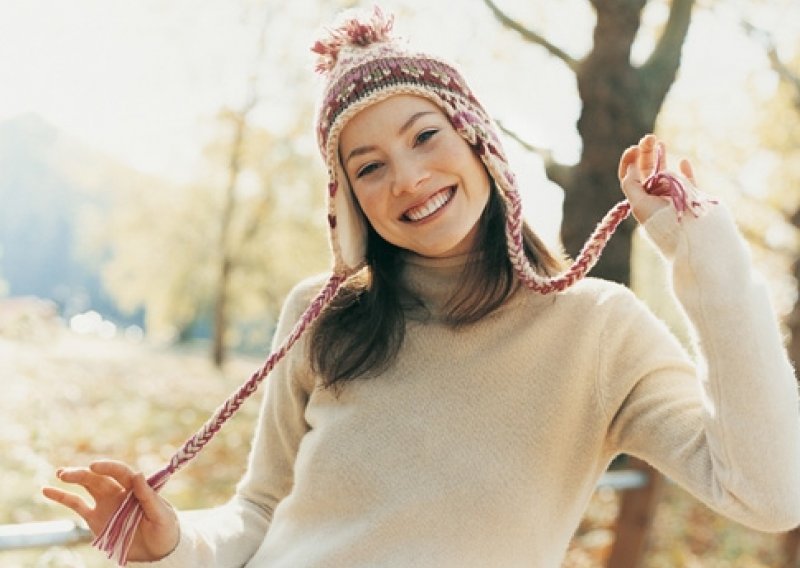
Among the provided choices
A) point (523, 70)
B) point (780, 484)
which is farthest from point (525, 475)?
point (523, 70)

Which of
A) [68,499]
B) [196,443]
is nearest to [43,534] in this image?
[68,499]

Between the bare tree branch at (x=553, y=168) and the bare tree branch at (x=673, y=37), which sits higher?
the bare tree branch at (x=673, y=37)

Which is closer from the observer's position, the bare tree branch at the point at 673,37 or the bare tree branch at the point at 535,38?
the bare tree branch at the point at 673,37

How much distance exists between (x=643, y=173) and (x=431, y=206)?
1.37ft

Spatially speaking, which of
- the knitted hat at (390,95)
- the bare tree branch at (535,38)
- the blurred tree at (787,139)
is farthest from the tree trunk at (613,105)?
the knitted hat at (390,95)

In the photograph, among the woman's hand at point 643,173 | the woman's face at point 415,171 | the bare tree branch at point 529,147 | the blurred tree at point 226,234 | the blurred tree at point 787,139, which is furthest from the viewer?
the blurred tree at point 226,234

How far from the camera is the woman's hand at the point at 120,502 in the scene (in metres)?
1.70

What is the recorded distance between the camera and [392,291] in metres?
2.05

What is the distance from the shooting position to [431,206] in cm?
181

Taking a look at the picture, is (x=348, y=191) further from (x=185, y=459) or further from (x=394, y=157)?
(x=185, y=459)

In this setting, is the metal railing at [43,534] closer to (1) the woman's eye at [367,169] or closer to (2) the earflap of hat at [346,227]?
(2) the earflap of hat at [346,227]

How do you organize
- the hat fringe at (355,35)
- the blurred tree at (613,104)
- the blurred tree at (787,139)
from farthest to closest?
the blurred tree at (787,139) < the blurred tree at (613,104) < the hat fringe at (355,35)

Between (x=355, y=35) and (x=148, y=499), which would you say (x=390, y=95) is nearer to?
(x=355, y=35)

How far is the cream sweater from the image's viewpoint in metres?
1.64
